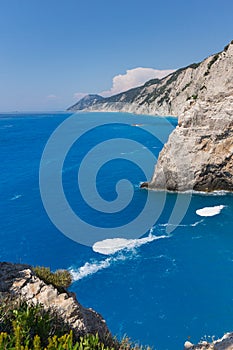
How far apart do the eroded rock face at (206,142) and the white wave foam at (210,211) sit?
6086 millimetres

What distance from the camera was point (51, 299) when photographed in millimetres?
8648

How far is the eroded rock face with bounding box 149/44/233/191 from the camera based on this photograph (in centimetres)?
3888

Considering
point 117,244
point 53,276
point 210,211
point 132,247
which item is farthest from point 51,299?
point 210,211

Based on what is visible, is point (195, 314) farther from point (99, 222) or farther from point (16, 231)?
point (16, 231)

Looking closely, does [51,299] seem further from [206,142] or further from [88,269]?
[206,142]

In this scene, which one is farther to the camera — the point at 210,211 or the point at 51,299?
Answer: the point at 210,211

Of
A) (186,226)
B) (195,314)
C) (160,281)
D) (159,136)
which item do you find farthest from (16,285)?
(159,136)

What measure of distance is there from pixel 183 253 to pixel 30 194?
2840 centimetres

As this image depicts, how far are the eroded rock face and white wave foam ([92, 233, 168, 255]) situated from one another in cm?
1502

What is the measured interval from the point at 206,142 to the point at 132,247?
21229 mm

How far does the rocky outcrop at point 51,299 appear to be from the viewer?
8.02 meters

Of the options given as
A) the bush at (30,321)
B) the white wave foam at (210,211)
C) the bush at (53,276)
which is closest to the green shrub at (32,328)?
the bush at (30,321)

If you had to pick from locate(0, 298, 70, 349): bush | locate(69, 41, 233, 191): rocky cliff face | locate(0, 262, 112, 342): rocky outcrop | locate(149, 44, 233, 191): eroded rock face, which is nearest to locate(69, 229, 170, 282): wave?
locate(69, 41, 233, 191): rocky cliff face

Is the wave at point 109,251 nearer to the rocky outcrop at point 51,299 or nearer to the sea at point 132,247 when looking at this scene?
the sea at point 132,247
